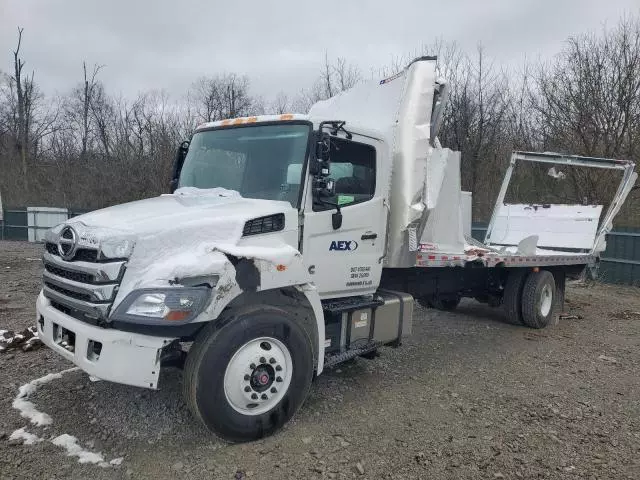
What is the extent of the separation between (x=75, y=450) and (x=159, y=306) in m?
1.35

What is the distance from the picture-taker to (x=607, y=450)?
4113mm

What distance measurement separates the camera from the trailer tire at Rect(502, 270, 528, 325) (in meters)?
8.39

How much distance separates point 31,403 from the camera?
4664 mm

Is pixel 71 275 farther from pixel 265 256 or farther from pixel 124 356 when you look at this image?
pixel 265 256

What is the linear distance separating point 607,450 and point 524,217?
6.60 m

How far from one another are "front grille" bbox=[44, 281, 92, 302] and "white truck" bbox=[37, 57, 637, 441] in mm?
21

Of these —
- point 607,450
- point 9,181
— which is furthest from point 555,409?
point 9,181

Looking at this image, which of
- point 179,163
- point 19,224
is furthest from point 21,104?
point 179,163

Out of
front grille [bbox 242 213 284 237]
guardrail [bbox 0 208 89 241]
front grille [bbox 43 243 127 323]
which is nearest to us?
front grille [bbox 43 243 127 323]

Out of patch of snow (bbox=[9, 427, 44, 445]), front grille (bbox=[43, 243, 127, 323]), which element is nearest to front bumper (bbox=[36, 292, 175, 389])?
front grille (bbox=[43, 243, 127, 323])

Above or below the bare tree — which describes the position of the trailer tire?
below

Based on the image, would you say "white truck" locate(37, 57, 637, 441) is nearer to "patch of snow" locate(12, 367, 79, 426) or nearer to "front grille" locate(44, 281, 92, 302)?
"front grille" locate(44, 281, 92, 302)

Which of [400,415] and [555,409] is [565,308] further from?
[400,415]

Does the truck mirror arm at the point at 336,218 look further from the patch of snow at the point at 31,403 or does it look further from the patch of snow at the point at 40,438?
the patch of snow at the point at 31,403
